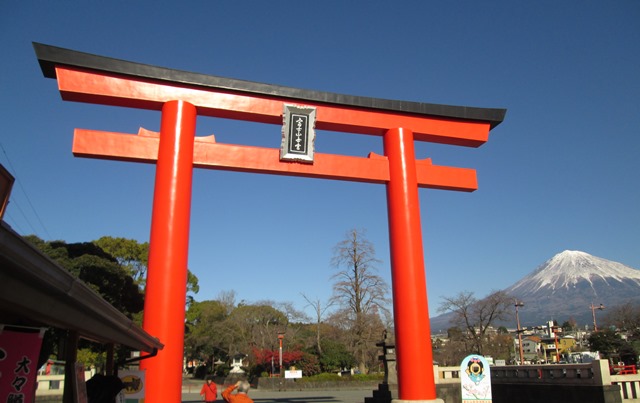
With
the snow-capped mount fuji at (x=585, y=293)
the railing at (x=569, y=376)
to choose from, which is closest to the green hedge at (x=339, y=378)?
the railing at (x=569, y=376)

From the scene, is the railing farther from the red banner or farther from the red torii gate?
the red banner

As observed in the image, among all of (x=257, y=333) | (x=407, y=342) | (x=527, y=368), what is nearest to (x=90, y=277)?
(x=407, y=342)

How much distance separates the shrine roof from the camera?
8.88 m

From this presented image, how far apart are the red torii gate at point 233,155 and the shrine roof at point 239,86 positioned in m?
0.02

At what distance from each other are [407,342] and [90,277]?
9.07 m

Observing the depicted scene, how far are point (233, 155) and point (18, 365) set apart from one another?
6.51 meters

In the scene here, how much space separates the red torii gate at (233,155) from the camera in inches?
330

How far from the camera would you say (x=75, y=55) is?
890cm

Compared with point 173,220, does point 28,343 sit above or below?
below

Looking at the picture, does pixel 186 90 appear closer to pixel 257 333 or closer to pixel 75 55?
pixel 75 55

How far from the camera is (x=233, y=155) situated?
9.60m

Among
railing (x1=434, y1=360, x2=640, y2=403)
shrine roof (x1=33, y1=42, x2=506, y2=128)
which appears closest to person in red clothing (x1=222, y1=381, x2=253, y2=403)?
shrine roof (x1=33, y1=42, x2=506, y2=128)

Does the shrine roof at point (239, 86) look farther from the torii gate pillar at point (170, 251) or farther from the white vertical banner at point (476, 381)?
the white vertical banner at point (476, 381)

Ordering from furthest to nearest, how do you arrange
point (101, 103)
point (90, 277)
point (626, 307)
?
point (626, 307) → point (90, 277) → point (101, 103)
